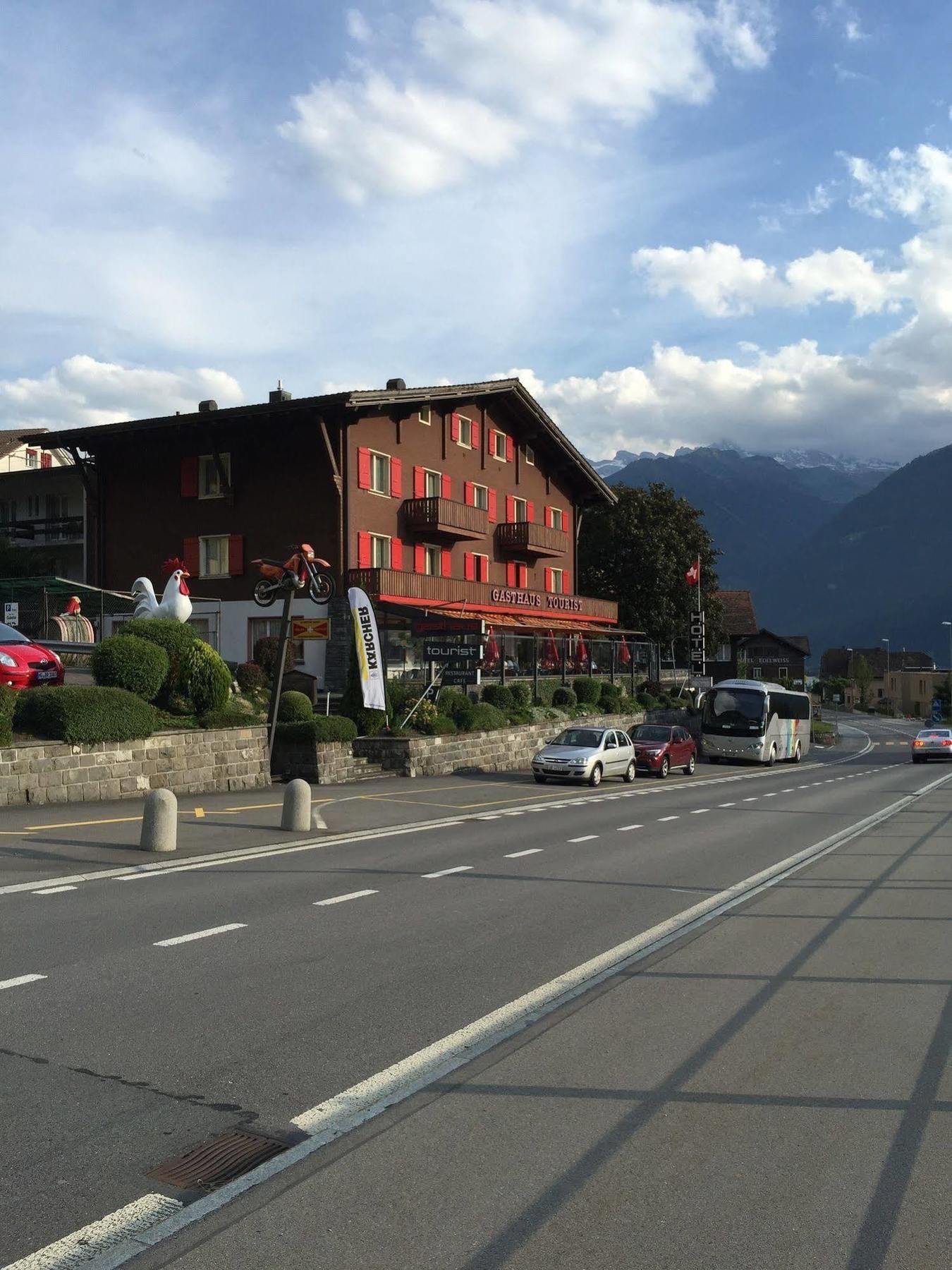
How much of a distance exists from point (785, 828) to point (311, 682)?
18040mm

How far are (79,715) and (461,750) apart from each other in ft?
44.9

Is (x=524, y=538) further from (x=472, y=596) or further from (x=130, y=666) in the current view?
(x=130, y=666)

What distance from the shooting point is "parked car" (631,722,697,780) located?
33.2m

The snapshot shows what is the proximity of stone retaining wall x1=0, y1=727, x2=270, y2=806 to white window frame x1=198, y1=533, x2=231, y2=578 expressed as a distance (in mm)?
17813

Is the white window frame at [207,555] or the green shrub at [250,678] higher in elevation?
the white window frame at [207,555]

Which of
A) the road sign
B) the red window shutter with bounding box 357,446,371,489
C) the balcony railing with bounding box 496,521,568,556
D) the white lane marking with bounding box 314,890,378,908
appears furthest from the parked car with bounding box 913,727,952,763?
the white lane marking with bounding box 314,890,378,908

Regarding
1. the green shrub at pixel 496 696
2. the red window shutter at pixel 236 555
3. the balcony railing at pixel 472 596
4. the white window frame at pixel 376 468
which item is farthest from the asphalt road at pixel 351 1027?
the white window frame at pixel 376 468

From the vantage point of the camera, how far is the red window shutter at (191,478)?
131ft

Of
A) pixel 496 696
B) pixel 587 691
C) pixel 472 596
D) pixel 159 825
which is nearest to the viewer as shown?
pixel 159 825

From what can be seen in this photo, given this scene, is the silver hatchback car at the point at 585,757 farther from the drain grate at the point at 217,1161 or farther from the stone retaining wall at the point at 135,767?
the drain grate at the point at 217,1161

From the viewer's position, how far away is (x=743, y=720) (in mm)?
43156

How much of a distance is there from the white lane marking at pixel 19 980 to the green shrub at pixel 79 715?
1116 centimetres

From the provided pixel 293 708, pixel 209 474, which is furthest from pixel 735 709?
pixel 293 708

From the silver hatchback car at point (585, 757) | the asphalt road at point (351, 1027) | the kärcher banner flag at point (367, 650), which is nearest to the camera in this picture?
the asphalt road at point (351, 1027)
